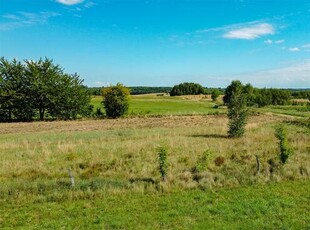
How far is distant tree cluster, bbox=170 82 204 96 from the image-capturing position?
15925cm

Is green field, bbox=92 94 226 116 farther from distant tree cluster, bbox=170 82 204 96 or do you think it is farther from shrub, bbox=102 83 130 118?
distant tree cluster, bbox=170 82 204 96

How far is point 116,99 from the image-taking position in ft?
191

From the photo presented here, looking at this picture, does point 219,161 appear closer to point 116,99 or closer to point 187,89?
point 116,99

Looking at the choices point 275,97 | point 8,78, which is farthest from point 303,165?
point 275,97

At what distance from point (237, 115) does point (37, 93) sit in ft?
113

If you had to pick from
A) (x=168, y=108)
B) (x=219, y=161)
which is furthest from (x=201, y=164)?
(x=168, y=108)

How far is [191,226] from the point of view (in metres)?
A: 10.2

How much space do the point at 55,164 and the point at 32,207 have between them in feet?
25.6

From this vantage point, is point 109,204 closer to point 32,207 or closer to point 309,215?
point 32,207

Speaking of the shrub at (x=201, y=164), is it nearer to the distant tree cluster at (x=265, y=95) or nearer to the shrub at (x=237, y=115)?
the shrub at (x=237, y=115)

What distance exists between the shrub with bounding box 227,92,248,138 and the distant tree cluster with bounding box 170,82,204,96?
411ft

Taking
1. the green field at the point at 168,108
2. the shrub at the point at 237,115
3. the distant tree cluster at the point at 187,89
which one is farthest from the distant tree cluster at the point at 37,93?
the distant tree cluster at the point at 187,89

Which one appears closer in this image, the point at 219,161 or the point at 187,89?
the point at 219,161

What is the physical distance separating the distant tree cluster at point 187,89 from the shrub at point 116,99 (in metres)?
100
